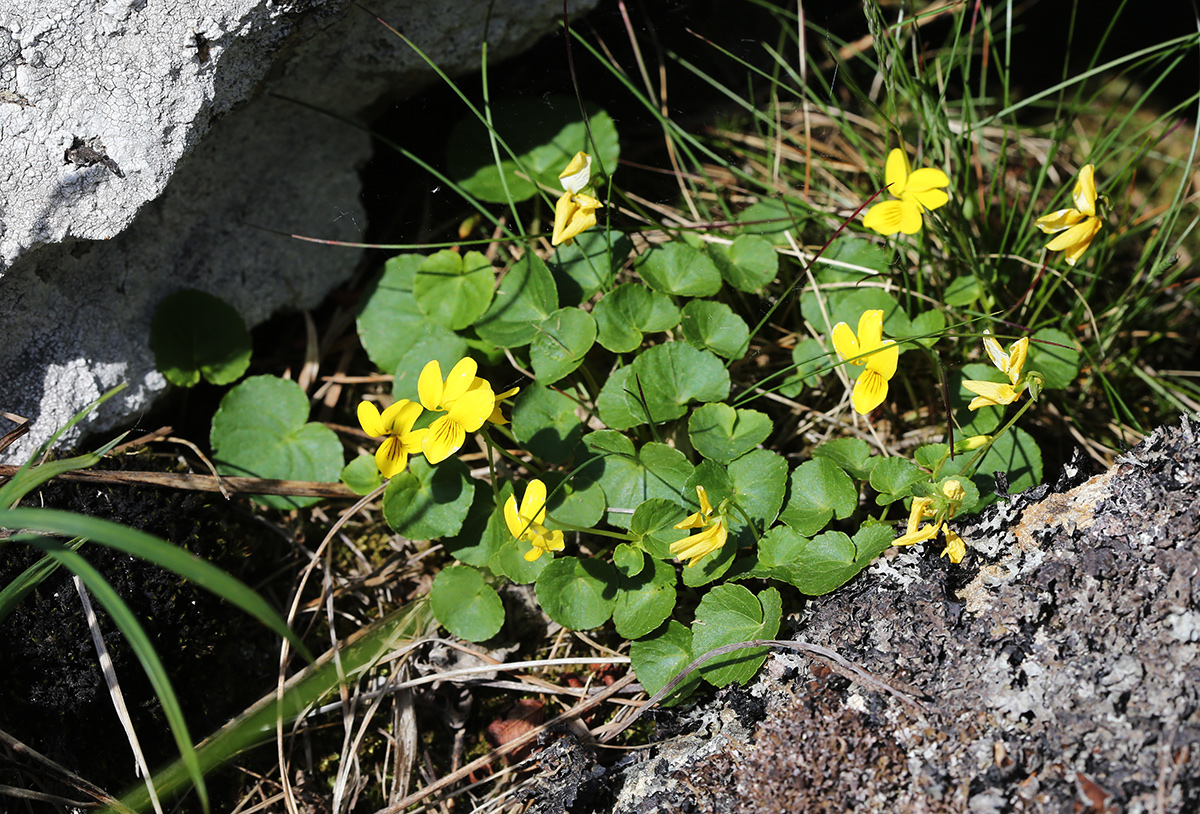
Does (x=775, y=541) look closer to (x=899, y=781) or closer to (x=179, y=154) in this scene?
(x=899, y=781)

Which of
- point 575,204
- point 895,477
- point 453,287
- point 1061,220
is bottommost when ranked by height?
point 895,477

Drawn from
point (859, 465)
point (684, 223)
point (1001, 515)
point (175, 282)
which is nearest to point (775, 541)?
point (859, 465)

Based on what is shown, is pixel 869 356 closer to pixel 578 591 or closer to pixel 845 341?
pixel 845 341

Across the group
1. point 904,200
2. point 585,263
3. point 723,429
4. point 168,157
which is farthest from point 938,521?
point 168,157

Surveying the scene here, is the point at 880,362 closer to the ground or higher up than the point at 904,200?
closer to the ground

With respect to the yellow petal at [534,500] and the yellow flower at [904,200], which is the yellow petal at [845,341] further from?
the yellow petal at [534,500]

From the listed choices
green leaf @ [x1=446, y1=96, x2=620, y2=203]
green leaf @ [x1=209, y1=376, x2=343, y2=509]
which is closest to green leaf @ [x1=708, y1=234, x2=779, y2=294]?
green leaf @ [x1=446, y1=96, x2=620, y2=203]

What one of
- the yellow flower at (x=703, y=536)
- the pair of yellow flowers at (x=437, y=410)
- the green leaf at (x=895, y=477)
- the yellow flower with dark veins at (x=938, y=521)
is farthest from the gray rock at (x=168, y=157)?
the yellow flower with dark veins at (x=938, y=521)
